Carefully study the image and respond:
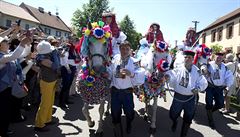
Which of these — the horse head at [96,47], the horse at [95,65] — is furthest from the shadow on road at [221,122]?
the horse head at [96,47]

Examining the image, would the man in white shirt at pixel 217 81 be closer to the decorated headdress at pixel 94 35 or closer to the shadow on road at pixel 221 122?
the shadow on road at pixel 221 122

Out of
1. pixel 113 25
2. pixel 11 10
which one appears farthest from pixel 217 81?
pixel 11 10

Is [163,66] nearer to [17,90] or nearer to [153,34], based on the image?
[153,34]

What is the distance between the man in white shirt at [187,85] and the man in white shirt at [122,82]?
843mm

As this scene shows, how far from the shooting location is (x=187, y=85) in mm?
5758

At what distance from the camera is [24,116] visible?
6.95 meters

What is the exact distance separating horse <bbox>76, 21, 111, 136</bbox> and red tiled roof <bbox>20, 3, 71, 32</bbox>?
5033 cm

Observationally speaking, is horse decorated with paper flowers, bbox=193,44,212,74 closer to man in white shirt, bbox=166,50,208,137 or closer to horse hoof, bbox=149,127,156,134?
man in white shirt, bbox=166,50,208,137

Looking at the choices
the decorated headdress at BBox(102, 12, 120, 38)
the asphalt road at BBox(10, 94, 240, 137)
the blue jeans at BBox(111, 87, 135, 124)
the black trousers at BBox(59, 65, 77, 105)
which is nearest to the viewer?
the blue jeans at BBox(111, 87, 135, 124)

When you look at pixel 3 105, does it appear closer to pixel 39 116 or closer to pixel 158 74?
pixel 39 116

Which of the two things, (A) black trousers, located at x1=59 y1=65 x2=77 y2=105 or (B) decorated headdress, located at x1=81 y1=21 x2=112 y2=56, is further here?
(A) black trousers, located at x1=59 y1=65 x2=77 y2=105

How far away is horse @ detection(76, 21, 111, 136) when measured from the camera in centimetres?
543

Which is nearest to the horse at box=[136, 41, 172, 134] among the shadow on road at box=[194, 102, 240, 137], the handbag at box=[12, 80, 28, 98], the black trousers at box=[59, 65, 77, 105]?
the shadow on road at box=[194, 102, 240, 137]

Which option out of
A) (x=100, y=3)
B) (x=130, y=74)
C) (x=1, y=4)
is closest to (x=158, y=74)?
(x=130, y=74)
